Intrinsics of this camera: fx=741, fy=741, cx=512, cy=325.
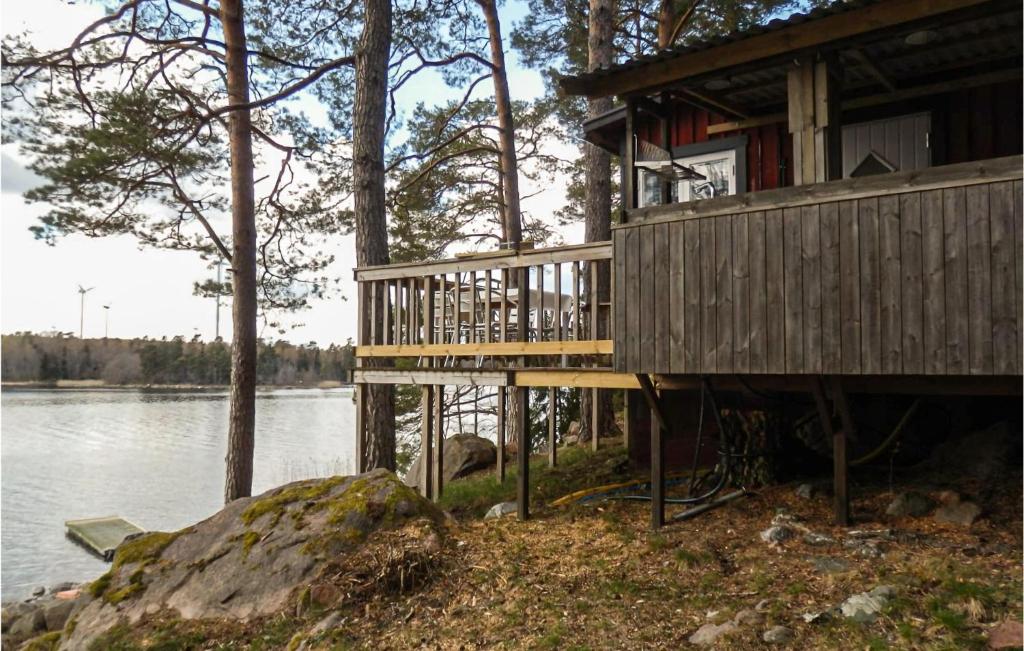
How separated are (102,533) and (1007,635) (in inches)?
582

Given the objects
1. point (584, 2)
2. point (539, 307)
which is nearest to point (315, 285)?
point (584, 2)

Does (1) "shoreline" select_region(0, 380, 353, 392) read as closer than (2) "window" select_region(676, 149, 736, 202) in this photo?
No

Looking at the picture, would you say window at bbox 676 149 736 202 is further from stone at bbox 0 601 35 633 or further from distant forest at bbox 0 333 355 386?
distant forest at bbox 0 333 355 386

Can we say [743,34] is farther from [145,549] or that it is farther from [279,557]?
[145,549]

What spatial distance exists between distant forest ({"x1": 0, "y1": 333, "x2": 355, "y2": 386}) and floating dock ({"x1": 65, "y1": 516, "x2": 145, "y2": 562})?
19729 mm

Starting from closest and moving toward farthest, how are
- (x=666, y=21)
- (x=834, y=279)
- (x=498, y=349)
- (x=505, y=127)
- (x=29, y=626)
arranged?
1. (x=834, y=279)
2. (x=498, y=349)
3. (x=29, y=626)
4. (x=666, y=21)
5. (x=505, y=127)

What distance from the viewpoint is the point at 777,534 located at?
5.05m

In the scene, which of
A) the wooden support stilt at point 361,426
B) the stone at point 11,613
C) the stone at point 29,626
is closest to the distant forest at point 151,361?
the stone at point 11,613

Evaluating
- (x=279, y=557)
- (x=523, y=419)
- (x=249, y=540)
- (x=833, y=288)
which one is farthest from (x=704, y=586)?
(x=249, y=540)

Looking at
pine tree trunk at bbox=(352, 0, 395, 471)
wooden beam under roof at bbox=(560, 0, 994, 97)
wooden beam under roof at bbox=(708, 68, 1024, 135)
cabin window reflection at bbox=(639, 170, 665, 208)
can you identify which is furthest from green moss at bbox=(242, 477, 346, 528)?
wooden beam under roof at bbox=(708, 68, 1024, 135)

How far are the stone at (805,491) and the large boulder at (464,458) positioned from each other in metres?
5.65

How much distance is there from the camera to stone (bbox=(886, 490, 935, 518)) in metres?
5.38

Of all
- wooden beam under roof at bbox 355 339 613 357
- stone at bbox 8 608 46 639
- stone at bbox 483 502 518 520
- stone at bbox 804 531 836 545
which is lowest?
stone at bbox 8 608 46 639

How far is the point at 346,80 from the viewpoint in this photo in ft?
44.7
